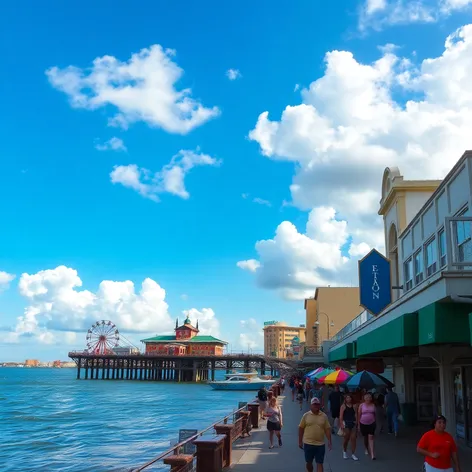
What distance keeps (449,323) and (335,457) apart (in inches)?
211

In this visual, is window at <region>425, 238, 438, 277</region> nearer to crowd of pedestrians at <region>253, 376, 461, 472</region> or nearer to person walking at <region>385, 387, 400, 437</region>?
crowd of pedestrians at <region>253, 376, 461, 472</region>

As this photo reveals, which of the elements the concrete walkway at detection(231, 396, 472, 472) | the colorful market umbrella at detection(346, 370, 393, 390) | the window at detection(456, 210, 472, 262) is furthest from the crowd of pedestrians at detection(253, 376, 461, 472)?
the window at detection(456, 210, 472, 262)

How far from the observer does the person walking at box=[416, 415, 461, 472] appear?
23.6ft

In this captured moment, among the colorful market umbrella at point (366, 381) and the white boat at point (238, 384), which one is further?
the white boat at point (238, 384)

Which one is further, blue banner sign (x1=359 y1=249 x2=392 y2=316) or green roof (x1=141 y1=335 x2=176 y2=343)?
green roof (x1=141 y1=335 x2=176 y2=343)

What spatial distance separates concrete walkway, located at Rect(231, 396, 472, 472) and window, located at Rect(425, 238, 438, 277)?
4.59 m

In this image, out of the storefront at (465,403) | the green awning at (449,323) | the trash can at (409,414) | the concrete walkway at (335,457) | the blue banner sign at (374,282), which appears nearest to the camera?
the green awning at (449,323)

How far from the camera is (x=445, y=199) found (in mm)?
14289

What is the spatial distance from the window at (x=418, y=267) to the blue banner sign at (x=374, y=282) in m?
3.60

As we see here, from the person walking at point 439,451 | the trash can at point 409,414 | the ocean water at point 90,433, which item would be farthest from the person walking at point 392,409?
the person walking at point 439,451

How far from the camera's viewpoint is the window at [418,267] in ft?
53.3

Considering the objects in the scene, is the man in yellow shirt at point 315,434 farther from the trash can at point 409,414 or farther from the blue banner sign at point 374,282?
the trash can at point 409,414

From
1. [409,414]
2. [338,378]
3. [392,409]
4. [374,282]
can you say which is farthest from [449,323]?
[409,414]

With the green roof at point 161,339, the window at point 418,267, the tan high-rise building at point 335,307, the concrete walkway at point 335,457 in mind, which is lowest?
the concrete walkway at point 335,457
